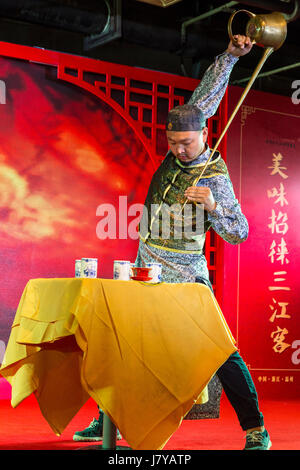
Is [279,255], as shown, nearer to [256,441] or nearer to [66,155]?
[66,155]

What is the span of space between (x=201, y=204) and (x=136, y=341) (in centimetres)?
68

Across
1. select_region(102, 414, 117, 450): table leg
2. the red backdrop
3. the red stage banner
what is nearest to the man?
select_region(102, 414, 117, 450): table leg

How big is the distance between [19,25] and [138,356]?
3552 mm

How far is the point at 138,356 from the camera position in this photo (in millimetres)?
2266

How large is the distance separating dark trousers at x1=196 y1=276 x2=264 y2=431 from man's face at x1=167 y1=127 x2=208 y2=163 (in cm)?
82

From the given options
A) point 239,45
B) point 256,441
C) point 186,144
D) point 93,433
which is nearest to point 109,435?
point 93,433

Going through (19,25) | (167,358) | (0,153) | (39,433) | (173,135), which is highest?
(19,25)

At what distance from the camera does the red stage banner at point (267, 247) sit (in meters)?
5.25

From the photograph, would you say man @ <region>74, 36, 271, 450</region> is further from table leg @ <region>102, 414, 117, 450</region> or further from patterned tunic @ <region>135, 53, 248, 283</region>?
table leg @ <region>102, 414, 117, 450</region>

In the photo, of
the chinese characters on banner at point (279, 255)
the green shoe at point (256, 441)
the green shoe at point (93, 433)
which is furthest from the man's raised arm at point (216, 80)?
the chinese characters on banner at point (279, 255)

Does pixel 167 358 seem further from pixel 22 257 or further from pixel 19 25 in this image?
pixel 19 25

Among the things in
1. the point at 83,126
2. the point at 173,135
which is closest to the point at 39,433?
the point at 173,135

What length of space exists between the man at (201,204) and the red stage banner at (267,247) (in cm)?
239

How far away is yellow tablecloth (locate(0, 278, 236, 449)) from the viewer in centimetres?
222
